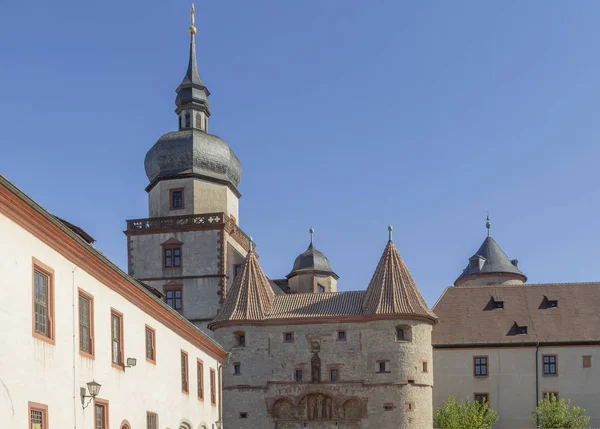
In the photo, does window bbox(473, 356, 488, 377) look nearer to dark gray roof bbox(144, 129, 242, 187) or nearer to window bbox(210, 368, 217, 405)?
dark gray roof bbox(144, 129, 242, 187)

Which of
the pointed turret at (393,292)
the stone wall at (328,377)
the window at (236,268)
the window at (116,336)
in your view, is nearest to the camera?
the window at (116,336)

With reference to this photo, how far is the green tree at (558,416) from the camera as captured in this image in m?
55.9

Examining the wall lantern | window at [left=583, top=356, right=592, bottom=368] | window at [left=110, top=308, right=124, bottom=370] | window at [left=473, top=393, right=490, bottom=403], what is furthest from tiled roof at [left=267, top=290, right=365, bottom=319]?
window at [left=110, top=308, right=124, bottom=370]

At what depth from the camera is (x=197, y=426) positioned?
34188 mm

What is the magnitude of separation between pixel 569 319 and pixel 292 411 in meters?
19.9

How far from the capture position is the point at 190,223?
2430 inches

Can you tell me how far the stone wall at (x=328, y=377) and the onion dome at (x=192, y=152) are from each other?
38.9 ft

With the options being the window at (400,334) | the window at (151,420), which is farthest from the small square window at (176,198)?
the window at (151,420)

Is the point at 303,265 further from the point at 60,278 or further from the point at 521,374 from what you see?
the point at 60,278

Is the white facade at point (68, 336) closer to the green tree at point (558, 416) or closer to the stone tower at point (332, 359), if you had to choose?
the stone tower at point (332, 359)

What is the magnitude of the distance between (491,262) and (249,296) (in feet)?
112

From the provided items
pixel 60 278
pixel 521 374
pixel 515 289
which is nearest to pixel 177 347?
pixel 60 278

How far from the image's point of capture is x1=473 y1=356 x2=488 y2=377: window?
6012 cm

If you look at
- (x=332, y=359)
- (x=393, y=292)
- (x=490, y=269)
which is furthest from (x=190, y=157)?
(x=490, y=269)
